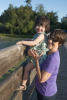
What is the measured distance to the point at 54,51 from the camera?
8.34 feet

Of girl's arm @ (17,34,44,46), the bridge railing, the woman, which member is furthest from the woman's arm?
girl's arm @ (17,34,44,46)

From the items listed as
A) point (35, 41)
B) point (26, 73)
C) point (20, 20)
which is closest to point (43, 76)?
point (26, 73)

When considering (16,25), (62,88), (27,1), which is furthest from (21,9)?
(62,88)

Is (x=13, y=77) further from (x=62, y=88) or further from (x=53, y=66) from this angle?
(x=62, y=88)

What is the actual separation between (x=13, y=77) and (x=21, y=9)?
245ft

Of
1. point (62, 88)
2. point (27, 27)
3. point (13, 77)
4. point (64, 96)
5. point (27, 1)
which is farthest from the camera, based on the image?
point (27, 1)

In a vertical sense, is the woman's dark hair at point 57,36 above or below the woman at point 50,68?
above

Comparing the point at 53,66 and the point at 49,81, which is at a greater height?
the point at 53,66

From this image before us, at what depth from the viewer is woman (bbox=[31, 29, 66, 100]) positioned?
8.05 ft

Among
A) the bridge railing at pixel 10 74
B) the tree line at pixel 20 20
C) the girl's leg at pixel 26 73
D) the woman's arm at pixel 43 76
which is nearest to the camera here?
the bridge railing at pixel 10 74

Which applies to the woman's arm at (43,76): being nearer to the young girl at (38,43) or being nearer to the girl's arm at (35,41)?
the young girl at (38,43)

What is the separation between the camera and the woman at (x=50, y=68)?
245cm

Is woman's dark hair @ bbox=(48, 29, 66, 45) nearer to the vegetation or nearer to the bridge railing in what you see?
the bridge railing

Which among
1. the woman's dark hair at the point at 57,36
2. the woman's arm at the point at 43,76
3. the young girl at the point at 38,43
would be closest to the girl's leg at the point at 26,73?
the young girl at the point at 38,43
